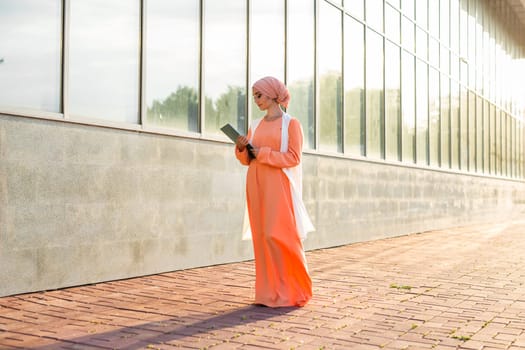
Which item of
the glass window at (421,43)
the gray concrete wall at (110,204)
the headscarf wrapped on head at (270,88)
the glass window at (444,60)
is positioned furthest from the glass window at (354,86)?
the headscarf wrapped on head at (270,88)

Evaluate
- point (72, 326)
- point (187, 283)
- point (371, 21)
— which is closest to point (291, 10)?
point (371, 21)

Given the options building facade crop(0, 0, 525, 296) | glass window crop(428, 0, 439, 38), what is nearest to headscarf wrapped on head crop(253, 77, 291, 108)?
Answer: building facade crop(0, 0, 525, 296)

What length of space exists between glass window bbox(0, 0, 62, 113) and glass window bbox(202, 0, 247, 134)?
2.71 m

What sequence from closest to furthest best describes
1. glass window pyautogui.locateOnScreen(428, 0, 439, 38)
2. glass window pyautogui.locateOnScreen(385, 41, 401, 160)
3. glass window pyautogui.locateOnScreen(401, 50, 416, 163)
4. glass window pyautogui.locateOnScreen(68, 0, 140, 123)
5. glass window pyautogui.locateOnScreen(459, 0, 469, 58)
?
1. glass window pyautogui.locateOnScreen(68, 0, 140, 123)
2. glass window pyautogui.locateOnScreen(385, 41, 401, 160)
3. glass window pyautogui.locateOnScreen(401, 50, 416, 163)
4. glass window pyautogui.locateOnScreen(428, 0, 439, 38)
5. glass window pyautogui.locateOnScreen(459, 0, 469, 58)

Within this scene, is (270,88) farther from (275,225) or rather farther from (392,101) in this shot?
(392,101)

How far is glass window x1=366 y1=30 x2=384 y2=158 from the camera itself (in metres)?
15.3

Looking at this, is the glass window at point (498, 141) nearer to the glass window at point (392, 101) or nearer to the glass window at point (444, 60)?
the glass window at point (444, 60)

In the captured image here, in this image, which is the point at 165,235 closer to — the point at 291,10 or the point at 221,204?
the point at 221,204

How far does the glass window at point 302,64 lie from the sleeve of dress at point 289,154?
578cm

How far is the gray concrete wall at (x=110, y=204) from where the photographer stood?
6.51 m

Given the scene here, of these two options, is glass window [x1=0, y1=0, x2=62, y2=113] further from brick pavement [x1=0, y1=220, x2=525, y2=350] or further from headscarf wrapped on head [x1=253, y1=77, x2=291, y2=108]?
headscarf wrapped on head [x1=253, y1=77, x2=291, y2=108]

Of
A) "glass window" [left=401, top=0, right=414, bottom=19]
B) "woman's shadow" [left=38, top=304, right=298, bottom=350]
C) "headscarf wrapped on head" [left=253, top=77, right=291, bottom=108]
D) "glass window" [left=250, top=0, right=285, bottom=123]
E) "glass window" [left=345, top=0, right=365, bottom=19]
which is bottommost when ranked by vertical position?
"woman's shadow" [left=38, top=304, right=298, bottom=350]

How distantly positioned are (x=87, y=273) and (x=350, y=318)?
2.84 meters

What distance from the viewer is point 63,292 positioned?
6758 mm
